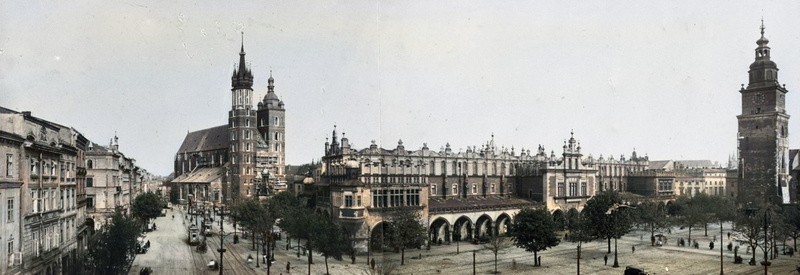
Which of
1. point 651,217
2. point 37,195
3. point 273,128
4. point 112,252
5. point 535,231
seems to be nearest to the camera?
point 37,195

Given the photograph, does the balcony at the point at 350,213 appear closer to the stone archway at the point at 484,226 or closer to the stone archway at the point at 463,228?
the stone archway at the point at 463,228

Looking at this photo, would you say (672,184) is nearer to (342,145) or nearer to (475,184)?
(475,184)

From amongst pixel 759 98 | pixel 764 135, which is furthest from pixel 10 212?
pixel 759 98

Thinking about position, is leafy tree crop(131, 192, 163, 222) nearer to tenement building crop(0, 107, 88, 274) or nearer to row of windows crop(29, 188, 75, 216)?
tenement building crop(0, 107, 88, 274)

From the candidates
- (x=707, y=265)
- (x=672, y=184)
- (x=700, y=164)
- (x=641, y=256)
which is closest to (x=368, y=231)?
(x=641, y=256)

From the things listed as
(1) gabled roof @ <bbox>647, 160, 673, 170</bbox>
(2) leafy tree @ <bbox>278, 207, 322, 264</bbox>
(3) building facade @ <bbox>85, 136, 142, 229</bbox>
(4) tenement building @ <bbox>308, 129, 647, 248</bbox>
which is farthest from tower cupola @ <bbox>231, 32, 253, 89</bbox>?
(1) gabled roof @ <bbox>647, 160, 673, 170</bbox>

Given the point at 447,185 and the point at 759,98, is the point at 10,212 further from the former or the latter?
the point at 759,98
